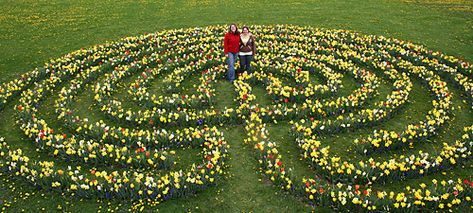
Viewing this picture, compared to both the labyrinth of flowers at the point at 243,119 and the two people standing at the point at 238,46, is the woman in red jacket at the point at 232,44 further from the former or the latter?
the labyrinth of flowers at the point at 243,119

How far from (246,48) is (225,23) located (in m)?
11.2

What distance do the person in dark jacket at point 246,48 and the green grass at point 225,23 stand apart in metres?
1.12

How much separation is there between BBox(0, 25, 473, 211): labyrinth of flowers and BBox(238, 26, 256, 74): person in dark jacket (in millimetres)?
501

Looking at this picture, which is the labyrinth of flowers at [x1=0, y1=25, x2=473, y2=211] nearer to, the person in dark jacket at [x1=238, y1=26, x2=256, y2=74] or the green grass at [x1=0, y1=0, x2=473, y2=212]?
the green grass at [x1=0, y1=0, x2=473, y2=212]

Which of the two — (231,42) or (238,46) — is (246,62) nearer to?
(238,46)

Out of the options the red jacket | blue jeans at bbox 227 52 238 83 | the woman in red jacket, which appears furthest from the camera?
blue jeans at bbox 227 52 238 83

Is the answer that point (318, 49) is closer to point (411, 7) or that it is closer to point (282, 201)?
point (282, 201)

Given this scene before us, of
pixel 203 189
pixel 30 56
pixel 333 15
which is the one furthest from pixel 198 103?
pixel 333 15

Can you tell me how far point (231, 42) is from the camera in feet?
49.8

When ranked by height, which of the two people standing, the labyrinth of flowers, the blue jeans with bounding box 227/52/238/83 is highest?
the two people standing

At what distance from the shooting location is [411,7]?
29594 millimetres

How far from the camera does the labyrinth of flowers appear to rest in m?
9.45

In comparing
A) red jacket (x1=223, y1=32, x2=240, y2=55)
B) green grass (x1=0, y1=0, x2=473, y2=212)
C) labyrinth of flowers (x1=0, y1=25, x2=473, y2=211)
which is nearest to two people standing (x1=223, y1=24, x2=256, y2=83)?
red jacket (x1=223, y1=32, x2=240, y2=55)

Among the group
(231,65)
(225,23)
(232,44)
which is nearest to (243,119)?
(231,65)
